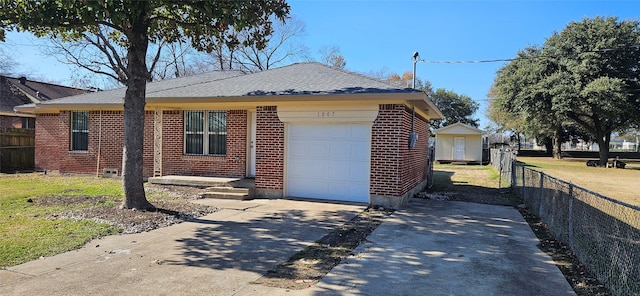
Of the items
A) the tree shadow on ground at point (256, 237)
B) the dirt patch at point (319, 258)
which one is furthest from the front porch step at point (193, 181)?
the dirt patch at point (319, 258)

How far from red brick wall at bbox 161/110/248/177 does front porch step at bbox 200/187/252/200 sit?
1.57 metres

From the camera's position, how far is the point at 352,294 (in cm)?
399

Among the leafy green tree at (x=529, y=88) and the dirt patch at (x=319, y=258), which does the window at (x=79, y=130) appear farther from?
the leafy green tree at (x=529, y=88)

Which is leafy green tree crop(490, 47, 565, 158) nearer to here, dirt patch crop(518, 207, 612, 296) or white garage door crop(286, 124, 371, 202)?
white garage door crop(286, 124, 371, 202)

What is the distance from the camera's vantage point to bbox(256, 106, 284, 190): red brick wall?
1002 centimetres

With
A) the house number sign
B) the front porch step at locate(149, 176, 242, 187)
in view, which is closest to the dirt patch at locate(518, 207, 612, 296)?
the house number sign

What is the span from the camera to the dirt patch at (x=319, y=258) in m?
4.36

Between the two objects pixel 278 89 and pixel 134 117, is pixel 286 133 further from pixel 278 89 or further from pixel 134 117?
pixel 134 117

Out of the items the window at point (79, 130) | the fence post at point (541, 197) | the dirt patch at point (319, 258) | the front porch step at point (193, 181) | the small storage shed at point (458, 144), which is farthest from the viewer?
the small storage shed at point (458, 144)

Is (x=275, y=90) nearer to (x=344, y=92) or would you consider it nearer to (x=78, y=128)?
(x=344, y=92)

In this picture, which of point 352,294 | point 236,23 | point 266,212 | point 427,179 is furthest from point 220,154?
point 352,294

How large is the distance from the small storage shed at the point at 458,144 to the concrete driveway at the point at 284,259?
2235 cm

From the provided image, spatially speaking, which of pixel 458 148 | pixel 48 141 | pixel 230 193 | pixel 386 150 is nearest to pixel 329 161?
pixel 386 150

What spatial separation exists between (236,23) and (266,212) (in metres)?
3.91
